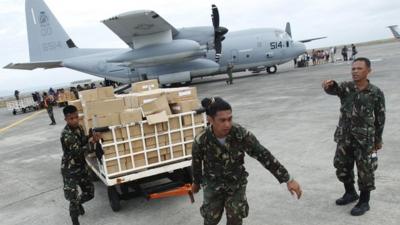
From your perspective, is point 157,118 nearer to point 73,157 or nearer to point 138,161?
point 138,161

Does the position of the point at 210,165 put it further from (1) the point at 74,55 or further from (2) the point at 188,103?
(1) the point at 74,55

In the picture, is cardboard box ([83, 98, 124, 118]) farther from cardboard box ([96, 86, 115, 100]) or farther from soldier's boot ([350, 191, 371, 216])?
soldier's boot ([350, 191, 371, 216])

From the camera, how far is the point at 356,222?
464 centimetres

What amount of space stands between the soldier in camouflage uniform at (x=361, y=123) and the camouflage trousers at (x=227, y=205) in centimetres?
194

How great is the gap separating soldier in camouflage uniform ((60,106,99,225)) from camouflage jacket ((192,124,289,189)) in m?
2.23

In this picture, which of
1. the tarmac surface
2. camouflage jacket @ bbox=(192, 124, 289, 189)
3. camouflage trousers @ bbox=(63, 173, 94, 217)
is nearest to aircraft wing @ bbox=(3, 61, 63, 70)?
the tarmac surface

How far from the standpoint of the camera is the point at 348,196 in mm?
5234

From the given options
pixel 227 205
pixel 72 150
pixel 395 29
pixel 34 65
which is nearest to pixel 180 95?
pixel 72 150

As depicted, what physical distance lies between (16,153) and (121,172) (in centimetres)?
786

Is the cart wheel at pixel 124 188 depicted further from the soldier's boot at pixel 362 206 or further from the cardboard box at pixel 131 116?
the soldier's boot at pixel 362 206

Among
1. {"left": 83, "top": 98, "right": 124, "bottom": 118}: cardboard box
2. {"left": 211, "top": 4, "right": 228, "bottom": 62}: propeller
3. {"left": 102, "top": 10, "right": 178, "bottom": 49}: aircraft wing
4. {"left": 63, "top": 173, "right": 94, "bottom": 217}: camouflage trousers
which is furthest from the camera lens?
{"left": 211, "top": 4, "right": 228, "bottom": 62}: propeller

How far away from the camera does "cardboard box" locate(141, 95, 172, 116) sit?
5.85m

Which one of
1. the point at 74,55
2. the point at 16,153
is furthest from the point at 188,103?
the point at 74,55

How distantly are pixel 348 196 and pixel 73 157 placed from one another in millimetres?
4047
